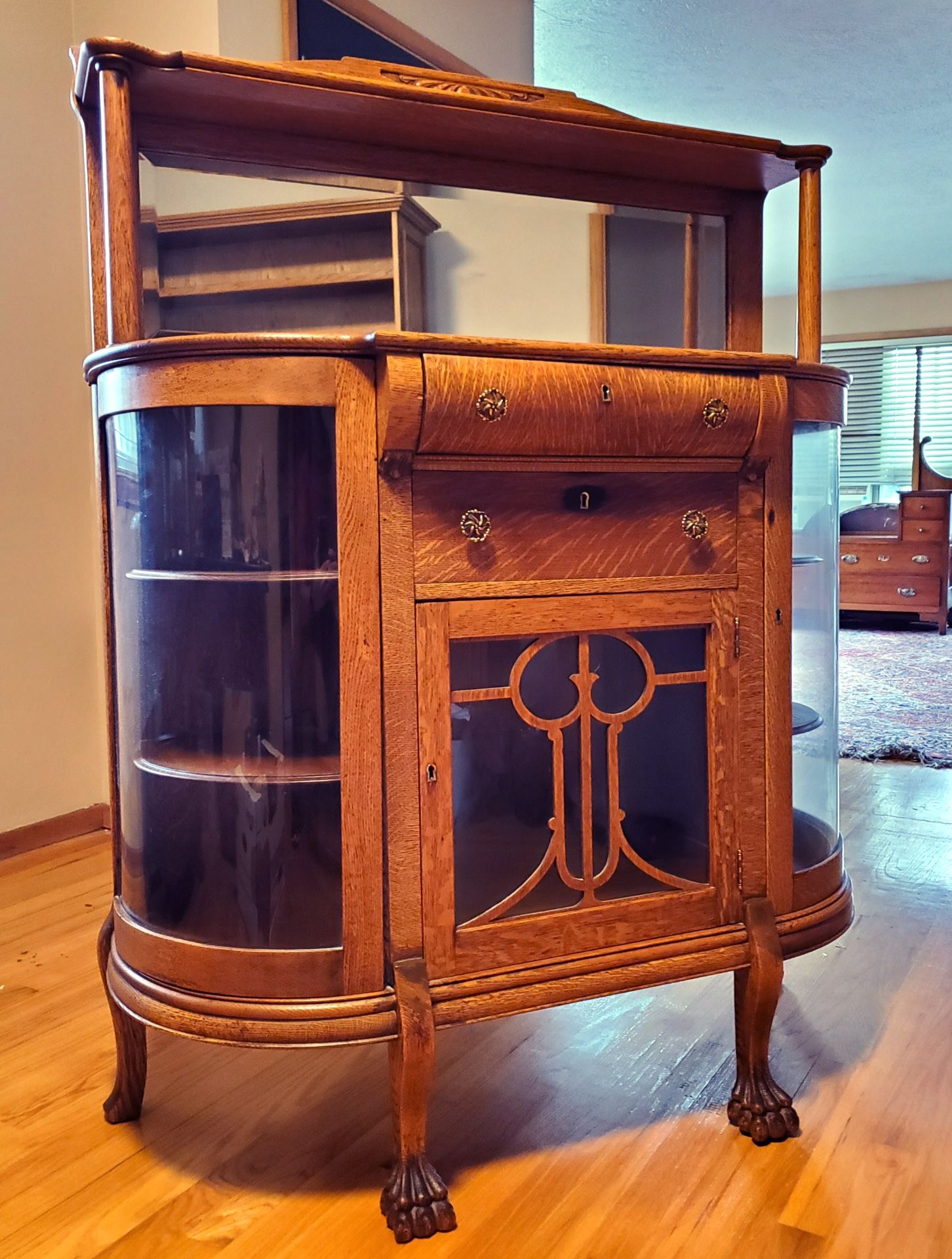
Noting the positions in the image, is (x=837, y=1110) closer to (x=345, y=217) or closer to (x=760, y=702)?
(x=760, y=702)

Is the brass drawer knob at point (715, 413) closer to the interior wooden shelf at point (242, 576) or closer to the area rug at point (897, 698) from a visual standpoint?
the interior wooden shelf at point (242, 576)

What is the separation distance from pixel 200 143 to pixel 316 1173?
1.22m

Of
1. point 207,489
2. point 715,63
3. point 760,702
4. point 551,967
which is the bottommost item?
point 551,967

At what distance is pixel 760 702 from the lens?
1.25 meters

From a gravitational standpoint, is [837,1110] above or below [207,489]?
below

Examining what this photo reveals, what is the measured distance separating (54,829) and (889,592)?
4713 millimetres

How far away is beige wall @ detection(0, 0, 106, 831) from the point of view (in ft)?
7.23

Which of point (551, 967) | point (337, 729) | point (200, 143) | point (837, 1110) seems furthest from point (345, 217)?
point (837, 1110)

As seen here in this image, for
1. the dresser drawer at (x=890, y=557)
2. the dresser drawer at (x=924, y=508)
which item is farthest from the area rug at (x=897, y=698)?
the dresser drawer at (x=924, y=508)

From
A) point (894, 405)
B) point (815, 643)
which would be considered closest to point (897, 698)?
point (815, 643)

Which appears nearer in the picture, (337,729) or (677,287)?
(337,729)

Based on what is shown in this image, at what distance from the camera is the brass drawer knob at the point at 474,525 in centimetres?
109

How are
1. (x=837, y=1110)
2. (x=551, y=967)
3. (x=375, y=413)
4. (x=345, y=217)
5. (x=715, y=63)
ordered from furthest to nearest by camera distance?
1. (x=715, y=63)
2. (x=345, y=217)
3. (x=837, y=1110)
4. (x=551, y=967)
5. (x=375, y=413)

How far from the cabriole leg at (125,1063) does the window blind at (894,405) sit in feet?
21.6
